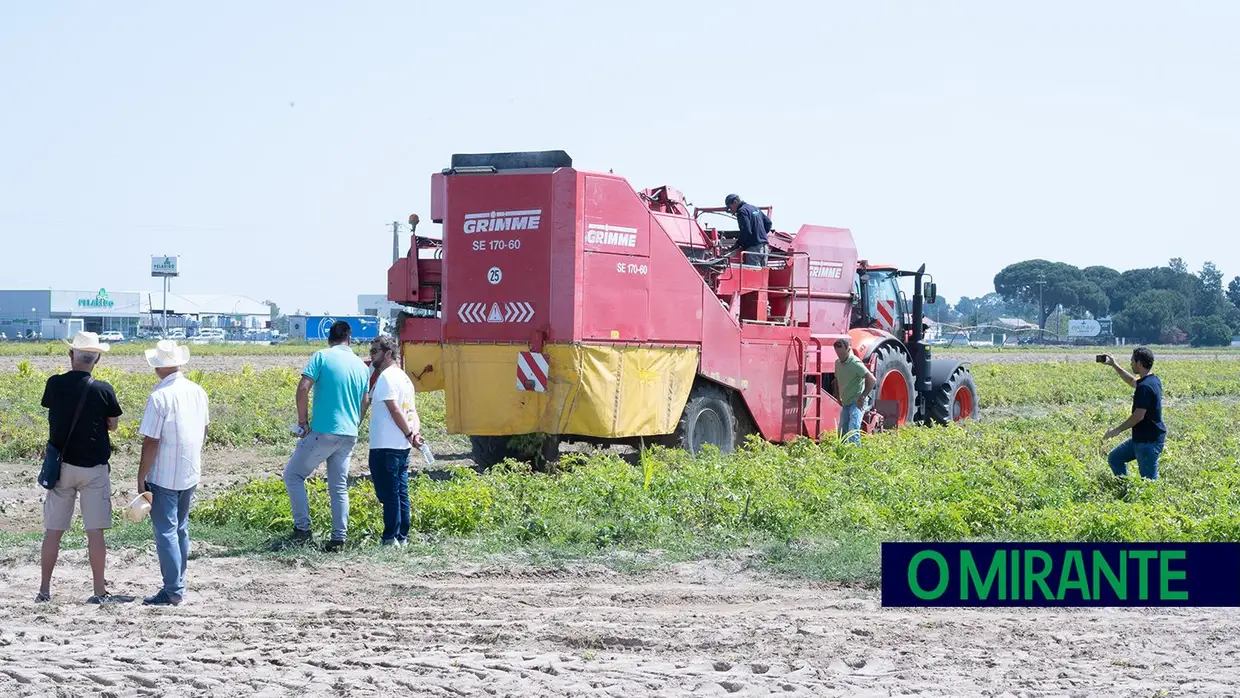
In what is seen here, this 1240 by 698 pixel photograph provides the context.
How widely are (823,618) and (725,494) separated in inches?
130

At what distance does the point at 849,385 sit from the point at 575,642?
903 centimetres

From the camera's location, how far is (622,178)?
13.9 metres

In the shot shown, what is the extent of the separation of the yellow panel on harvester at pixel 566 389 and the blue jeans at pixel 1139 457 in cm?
463

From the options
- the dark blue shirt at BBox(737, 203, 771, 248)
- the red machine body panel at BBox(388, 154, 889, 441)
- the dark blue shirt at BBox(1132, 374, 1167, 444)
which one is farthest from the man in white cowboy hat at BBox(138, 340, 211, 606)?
the dark blue shirt at BBox(737, 203, 771, 248)

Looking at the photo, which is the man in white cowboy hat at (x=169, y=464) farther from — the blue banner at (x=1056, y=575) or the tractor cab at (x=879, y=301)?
the tractor cab at (x=879, y=301)

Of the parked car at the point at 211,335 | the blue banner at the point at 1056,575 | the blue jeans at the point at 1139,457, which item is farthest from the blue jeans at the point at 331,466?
the parked car at the point at 211,335

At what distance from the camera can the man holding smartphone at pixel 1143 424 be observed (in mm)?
11727

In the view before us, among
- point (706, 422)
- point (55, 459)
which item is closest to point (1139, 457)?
point (706, 422)

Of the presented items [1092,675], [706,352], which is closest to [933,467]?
[706,352]

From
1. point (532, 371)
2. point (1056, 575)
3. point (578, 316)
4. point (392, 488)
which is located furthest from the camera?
point (532, 371)

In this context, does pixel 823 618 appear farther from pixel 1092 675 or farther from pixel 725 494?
pixel 725 494

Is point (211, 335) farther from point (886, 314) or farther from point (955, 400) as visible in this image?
point (886, 314)

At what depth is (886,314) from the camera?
20219mm

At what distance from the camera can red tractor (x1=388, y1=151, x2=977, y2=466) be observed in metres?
13.4
